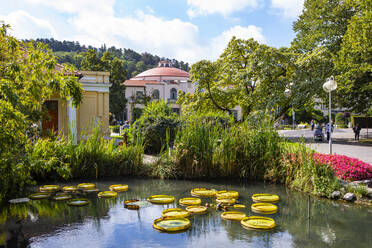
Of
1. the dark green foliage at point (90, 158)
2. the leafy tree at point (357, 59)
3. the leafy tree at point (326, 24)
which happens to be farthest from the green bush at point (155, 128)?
the leafy tree at point (326, 24)

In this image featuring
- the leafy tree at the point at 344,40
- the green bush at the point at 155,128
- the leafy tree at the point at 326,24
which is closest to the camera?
the green bush at the point at 155,128

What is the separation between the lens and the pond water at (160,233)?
15.5 ft

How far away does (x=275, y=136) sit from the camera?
9.00 meters

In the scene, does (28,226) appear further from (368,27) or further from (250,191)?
(368,27)

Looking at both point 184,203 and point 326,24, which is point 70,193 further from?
point 326,24

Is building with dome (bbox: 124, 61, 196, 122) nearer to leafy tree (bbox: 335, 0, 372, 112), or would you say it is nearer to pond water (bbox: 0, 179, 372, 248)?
leafy tree (bbox: 335, 0, 372, 112)

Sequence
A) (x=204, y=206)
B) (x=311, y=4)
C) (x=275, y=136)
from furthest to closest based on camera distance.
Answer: (x=311, y=4), (x=275, y=136), (x=204, y=206)

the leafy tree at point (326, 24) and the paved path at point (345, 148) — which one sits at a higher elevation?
the leafy tree at point (326, 24)

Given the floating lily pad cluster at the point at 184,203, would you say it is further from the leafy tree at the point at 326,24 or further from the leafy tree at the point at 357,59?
the leafy tree at the point at 326,24

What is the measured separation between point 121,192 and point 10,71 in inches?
157

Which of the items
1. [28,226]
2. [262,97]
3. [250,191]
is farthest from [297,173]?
[262,97]

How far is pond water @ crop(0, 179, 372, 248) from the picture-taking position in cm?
473

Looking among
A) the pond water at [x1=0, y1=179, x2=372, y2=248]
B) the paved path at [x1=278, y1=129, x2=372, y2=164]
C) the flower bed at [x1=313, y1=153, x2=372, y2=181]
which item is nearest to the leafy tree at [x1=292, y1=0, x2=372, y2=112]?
the paved path at [x1=278, y1=129, x2=372, y2=164]

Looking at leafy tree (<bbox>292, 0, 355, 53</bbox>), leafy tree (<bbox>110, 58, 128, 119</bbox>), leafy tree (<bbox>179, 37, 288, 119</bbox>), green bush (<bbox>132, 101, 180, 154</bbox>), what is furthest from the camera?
leafy tree (<bbox>110, 58, 128, 119</bbox>)
